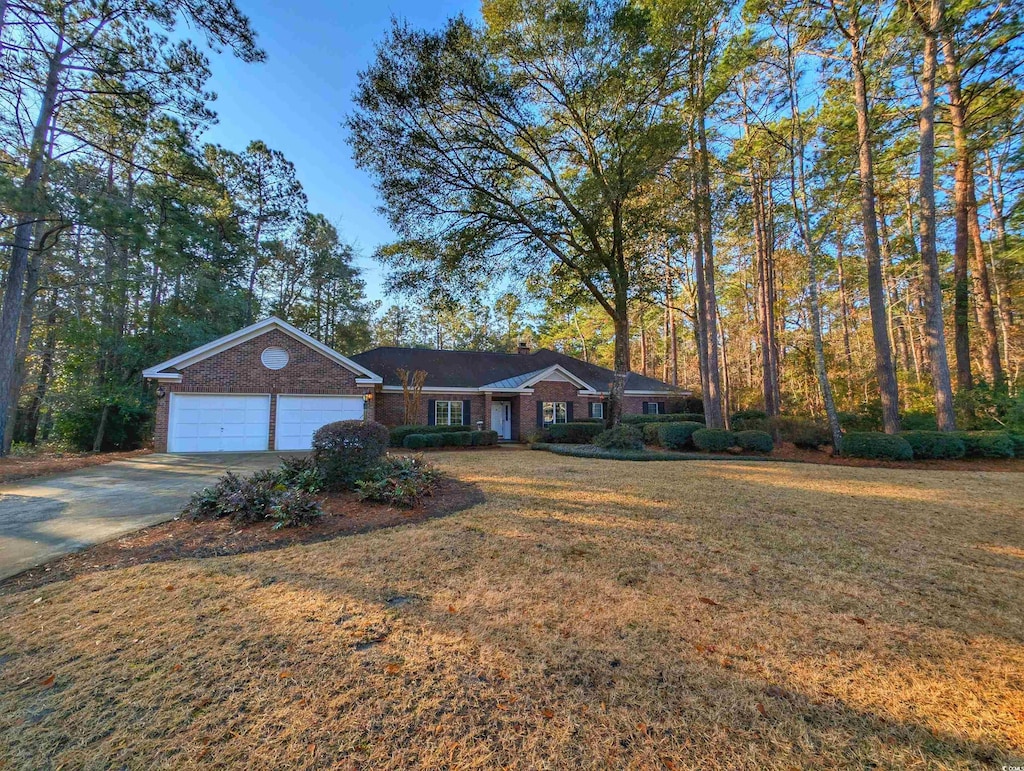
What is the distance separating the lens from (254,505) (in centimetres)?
480

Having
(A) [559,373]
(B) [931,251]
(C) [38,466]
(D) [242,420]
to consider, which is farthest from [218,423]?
(B) [931,251]

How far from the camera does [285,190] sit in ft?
70.1

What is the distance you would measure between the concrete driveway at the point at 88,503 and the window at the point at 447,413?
8069 mm

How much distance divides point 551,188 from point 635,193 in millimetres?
2987

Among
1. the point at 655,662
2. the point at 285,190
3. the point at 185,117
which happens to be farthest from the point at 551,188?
the point at 285,190

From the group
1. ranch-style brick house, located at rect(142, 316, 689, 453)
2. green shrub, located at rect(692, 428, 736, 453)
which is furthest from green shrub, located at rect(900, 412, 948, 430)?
ranch-style brick house, located at rect(142, 316, 689, 453)

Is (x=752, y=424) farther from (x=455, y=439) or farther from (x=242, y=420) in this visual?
(x=242, y=420)

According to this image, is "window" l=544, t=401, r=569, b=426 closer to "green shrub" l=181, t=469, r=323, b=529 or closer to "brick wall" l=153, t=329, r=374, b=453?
"brick wall" l=153, t=329, r=374, b=453

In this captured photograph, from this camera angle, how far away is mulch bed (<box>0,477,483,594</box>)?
139 inches

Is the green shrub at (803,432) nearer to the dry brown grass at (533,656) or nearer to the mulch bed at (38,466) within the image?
the dry brown grass at (533,656)

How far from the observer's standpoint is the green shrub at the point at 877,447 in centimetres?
1025

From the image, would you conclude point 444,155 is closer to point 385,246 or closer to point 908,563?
point 385,246

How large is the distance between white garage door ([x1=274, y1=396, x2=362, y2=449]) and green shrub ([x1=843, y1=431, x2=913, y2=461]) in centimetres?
1505

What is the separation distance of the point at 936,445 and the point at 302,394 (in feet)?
59.5
